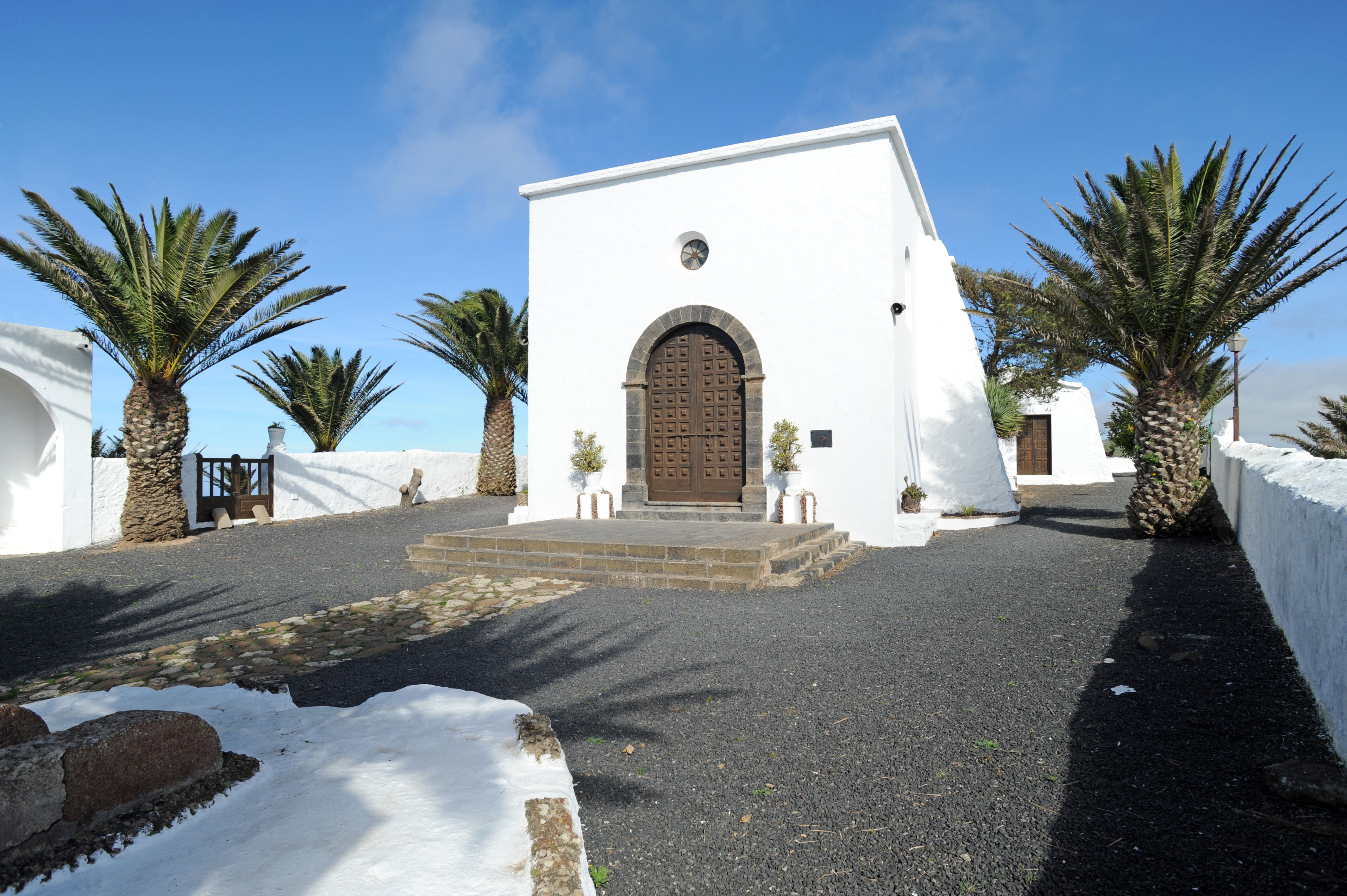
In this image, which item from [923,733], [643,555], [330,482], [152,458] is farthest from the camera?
[330,482]

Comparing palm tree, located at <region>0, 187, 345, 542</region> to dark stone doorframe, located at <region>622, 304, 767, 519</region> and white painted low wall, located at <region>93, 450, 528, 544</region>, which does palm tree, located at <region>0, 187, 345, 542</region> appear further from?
dark stone doorframe, located at <region>622, 304, 767, 519</region>

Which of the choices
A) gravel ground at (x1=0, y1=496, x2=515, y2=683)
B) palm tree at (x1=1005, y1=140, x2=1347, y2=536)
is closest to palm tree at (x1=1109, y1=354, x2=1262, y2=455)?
palm tree at (x1=1005, y1=140, x2=1347, y2=536)

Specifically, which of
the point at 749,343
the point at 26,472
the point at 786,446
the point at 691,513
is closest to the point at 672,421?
the point at 691,513

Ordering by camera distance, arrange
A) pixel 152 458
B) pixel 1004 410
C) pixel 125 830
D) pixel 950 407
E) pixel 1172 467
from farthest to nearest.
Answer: pixel 1004 410
pixel 950 407
pixel 152 458
pixel 1172 467
pixel 125 830

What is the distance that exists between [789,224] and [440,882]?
10.4 m

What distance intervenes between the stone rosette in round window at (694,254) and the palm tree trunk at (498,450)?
8.72 metres

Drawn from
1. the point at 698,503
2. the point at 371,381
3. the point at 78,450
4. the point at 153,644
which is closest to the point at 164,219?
the point at 78,450

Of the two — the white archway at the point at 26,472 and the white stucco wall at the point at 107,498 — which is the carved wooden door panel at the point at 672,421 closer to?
the white stucco wall at the point at 107,498

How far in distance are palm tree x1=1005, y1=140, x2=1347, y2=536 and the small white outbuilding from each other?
1358 centimetres

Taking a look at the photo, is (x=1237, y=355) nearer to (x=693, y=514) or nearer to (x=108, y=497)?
(x=693, y=514)

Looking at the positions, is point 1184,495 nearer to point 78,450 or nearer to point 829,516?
point 829,516

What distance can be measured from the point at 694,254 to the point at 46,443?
1066 cm

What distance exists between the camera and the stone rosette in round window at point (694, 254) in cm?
1168

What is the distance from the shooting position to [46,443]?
11531mm
